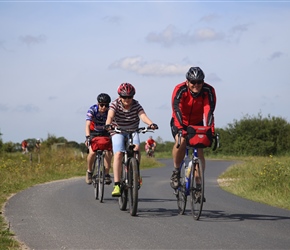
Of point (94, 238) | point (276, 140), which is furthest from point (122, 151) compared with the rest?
point (276, 140)

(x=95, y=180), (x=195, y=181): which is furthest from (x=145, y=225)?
(x=95, y=180)

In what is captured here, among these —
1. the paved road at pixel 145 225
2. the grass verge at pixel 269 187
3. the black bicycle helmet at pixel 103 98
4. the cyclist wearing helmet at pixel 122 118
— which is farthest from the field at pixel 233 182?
the black bicycle helmet at pixel 103 98

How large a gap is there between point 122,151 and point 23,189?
21.9ft

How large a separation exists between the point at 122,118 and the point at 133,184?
4.66 ft

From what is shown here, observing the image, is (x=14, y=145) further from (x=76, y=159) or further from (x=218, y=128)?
(x=76, y=159)

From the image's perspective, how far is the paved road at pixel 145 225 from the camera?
8.40 meters

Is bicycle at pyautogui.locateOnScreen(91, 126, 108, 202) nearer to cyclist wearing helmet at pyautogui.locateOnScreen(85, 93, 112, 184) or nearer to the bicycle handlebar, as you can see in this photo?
cyclist wearing helmet at pyautogui.locateOnScreen(85, 93, 112, 184)

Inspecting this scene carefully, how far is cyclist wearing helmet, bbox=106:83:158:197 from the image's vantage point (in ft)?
38.9

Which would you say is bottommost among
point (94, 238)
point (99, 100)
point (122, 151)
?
point (94, 238)

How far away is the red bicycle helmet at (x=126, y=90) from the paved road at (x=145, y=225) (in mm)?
1972

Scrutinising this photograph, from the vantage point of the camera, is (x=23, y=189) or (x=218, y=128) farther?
(x=218, y=128)

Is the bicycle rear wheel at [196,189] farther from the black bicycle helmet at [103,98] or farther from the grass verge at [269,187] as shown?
the black bicycle helmet at [103,98]

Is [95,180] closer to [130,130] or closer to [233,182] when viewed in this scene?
[130,130]

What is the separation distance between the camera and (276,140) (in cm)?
6178
